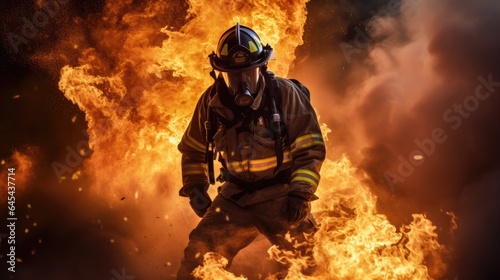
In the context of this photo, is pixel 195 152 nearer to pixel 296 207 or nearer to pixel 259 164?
pixel 259 164

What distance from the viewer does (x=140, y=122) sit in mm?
6645

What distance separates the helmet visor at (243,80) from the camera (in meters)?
4.30

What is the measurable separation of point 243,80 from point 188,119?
7.09 feet

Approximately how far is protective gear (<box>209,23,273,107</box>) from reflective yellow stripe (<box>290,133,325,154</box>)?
0.61 m

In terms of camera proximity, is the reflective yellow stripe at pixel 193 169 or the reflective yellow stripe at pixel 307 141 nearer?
the reflective yellow stripe at pixel 307 141

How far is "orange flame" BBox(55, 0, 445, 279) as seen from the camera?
4934 millimetres

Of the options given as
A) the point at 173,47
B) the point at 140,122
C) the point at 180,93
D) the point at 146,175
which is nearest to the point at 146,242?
the point at 146,175

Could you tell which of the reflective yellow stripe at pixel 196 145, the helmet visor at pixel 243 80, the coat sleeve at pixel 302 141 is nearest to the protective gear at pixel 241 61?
the helmet visor at pixel 243 80

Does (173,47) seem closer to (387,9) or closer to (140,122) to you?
(140,122)

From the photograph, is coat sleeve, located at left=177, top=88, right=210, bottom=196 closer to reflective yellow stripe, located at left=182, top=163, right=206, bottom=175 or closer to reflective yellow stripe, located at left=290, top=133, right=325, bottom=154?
reflective yellow stripe, located at left=182, top=163, right=206, bottom=175

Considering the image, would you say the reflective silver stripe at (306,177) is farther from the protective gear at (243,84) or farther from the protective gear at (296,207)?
the protective gear at (243,84)

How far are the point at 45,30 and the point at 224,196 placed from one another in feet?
15.9

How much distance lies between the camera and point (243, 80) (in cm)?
432

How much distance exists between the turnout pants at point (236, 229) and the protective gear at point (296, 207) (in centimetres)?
14
